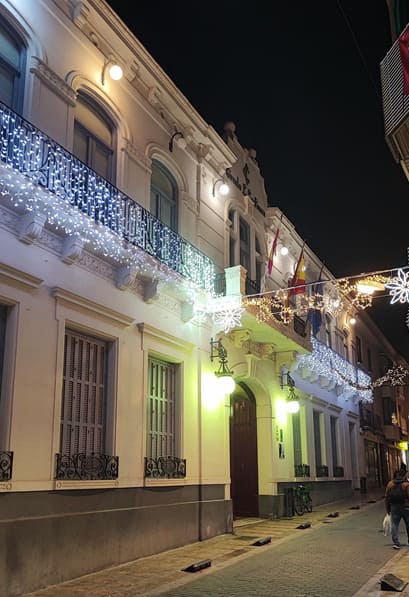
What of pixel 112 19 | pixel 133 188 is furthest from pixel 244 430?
pixel 112 19

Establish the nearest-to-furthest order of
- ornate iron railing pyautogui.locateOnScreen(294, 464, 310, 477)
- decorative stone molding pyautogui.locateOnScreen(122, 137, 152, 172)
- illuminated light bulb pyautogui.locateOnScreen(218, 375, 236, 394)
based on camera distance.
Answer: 1. decorative stone molding pyautogui.locateOnScreen(122, 137, 152, 172)
2. illuminated light bulb pyautogui.locateOnScreen(218, 375, 236, 394)
3. ornate iron railing pyautogui.locateOnScreen(294, 464, 310, 477)

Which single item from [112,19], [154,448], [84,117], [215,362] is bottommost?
[154,448]

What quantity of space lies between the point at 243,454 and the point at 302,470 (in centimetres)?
304

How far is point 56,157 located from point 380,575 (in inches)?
326

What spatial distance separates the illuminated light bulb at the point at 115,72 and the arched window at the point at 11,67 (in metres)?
2.18

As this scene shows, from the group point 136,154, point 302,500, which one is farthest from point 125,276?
point 302,500

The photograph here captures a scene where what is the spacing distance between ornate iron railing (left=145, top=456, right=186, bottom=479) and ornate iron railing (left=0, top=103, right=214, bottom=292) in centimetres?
384

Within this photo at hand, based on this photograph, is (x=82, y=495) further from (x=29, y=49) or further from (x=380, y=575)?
(x=29, y=49)

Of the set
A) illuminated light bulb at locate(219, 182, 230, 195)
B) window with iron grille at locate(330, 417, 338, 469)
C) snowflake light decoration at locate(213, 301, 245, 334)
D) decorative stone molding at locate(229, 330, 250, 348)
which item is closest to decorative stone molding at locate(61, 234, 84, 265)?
snowflake light decoration at locate(213, 301, 245, 334)

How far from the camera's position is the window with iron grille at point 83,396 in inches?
376

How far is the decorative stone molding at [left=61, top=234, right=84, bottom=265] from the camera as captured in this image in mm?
9547

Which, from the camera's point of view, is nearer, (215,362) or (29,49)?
(29,49)

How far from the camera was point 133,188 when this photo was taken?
12141 mm

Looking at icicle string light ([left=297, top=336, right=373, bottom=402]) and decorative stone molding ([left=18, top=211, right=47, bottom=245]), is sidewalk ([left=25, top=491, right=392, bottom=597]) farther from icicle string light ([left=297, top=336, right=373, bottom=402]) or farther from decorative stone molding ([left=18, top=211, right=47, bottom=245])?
icicle string light ([left=297, top=336, right=373, bottom=402])
